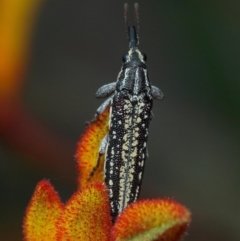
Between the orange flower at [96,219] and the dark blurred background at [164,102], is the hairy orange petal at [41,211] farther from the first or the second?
the dark blurred background at [164,102]

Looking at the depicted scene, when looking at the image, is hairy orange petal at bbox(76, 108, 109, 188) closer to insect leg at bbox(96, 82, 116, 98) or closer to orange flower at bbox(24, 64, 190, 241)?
orange flower at bbox(24, 64, 190, 241)

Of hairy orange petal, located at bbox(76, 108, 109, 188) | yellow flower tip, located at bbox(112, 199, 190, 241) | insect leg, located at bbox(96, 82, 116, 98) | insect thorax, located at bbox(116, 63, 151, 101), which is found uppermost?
insect leg, located at bbox(96, 82, 116, 98)

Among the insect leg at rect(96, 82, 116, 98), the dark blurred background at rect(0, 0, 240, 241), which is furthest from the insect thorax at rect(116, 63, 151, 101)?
the dark blurred background at rect(0, 0, 240, 241)

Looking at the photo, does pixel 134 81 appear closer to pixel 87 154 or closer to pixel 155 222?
pixel 87 154

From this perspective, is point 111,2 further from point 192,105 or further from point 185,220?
point 185,220

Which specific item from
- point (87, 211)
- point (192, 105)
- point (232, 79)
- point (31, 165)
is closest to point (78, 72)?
point (192, 105)

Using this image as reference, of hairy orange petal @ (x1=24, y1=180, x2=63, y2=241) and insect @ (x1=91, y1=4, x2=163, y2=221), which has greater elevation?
insect @ (x1=91, y1=4, x2=163, y2=221)
